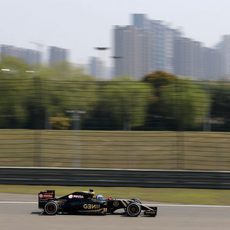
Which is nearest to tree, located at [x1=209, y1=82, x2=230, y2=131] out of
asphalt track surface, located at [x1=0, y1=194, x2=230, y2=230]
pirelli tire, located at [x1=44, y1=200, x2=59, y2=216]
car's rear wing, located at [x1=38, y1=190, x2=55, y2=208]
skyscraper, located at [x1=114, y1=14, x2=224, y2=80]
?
asphalt track surface, located at [x1=0, y1=194, x2=230, y2=230]

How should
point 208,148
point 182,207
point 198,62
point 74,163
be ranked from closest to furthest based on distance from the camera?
point 182,207
point 74,163
point 208,148
point 198,62

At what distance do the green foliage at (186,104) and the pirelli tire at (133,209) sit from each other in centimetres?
1063

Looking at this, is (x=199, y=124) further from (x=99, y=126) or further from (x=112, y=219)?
(x=112, y=219)

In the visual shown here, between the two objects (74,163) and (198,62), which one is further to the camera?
(198,62)

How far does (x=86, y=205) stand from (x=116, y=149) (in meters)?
10.9

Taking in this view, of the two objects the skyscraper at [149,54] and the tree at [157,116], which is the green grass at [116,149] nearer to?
the tree at [157,116]

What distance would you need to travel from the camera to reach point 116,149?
2150 centimetres

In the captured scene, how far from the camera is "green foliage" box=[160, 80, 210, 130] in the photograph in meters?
21.2

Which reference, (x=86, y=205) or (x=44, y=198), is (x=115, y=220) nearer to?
(x=86, y=205)

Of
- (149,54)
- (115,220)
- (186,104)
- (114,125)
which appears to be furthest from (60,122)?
(149,54)

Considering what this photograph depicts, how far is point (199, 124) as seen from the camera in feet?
71.4

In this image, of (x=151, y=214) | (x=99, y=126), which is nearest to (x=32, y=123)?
(x=99, y=126)

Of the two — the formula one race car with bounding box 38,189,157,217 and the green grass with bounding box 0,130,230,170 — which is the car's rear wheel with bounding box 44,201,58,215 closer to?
the formula one race car with bounding box 38,189,157,217

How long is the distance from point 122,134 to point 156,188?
5.75 metres
